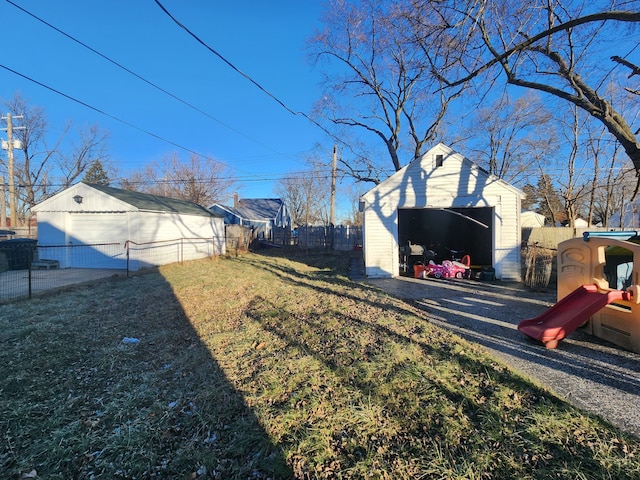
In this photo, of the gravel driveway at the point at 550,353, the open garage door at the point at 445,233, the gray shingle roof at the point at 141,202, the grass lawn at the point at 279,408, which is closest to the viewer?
the grass lawn at the point at 279,408

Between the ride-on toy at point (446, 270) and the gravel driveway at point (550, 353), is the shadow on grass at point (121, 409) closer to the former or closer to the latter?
the gravel driveway at point (550, 353)

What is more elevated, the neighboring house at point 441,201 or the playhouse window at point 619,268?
the neighboring house at point 441,201

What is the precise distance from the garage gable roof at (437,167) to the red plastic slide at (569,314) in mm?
6714

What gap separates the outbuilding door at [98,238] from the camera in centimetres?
1246

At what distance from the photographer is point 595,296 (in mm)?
4195

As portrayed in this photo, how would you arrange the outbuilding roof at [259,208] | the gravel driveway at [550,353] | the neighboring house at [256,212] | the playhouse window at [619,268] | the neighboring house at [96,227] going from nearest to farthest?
1. the gravel driveway at [550,353]
2. the playhouse window at [619,268]
3. the neighboring house at [96,227]
4. the neighboring house at [256,212]
5. the outbuilding roof at [259,208]

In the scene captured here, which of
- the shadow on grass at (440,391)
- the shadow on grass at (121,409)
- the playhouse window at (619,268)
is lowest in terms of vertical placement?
the shadow on grass at (121,409)

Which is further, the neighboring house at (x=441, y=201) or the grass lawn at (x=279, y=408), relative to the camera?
the neighboring house at (x=441, y=201)

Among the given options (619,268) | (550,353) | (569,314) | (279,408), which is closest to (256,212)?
(619,268)

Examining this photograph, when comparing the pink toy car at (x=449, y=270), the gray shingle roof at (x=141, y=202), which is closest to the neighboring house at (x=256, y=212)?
the gray shingle roof at (x=141, y=202)

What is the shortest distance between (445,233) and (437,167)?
6898 mm

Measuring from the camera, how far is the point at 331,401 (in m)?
2.92

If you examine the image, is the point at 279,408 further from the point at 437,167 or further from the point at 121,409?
the point at 437,167

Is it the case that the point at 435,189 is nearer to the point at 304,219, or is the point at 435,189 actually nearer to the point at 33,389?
the point at 33,389
